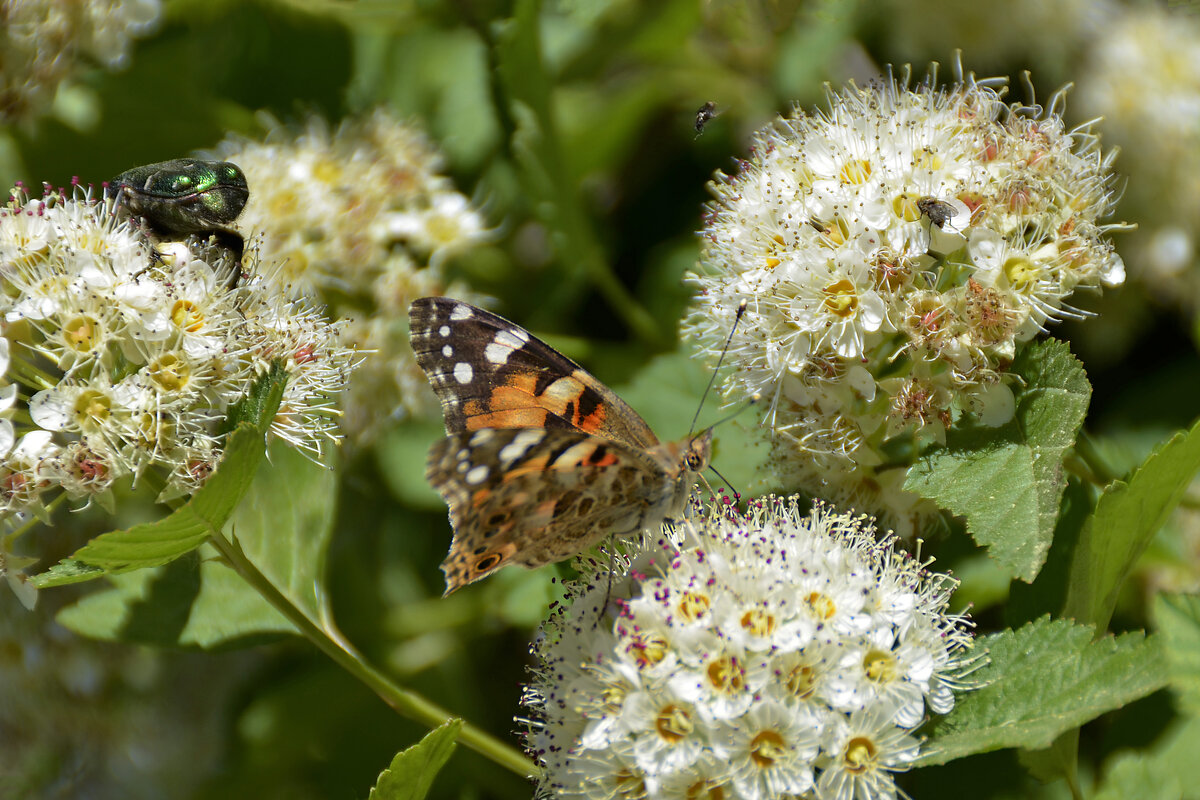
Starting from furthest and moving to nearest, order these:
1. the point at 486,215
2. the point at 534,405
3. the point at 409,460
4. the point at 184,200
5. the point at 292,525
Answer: the point at 486,215, the point at 409,460, the point at 292,525, the point at 184,200, the point at 534,405

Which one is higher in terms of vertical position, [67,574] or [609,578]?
[609,578]

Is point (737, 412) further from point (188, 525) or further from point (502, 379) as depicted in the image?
point (188, 525)

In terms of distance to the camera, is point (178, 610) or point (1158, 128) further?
point (1158, 128)

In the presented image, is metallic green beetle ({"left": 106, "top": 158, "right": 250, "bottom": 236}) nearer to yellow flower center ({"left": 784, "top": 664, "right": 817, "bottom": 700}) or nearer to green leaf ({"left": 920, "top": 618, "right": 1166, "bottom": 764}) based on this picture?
yellow flower center ({"left": 784, "top": 664, "right": 817, "bottom": 700})

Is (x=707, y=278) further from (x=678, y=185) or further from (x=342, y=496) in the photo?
(x=342, y=496)

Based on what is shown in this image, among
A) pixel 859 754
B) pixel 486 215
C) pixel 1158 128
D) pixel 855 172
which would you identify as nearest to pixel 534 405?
pixel 855 172

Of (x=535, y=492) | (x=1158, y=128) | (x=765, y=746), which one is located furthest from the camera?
(x=1158, y=128)

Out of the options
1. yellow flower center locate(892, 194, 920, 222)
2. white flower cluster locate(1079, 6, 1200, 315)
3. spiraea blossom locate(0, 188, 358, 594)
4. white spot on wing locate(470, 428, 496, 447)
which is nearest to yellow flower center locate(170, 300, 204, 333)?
spiraea blossom locate(0, 188, 358, 594)
